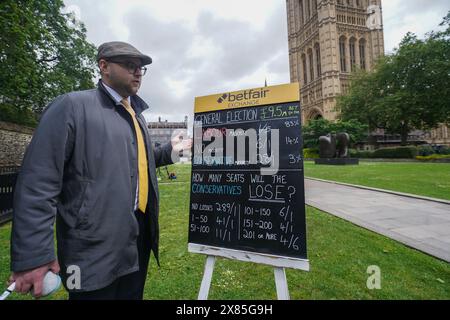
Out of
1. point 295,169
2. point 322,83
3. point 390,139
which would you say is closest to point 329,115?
point 322,83

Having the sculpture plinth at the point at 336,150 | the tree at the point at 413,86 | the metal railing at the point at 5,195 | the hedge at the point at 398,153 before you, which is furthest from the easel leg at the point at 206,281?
the tree at the point at 413,86

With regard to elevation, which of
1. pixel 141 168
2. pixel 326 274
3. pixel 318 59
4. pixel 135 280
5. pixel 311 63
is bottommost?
pixel 326 274

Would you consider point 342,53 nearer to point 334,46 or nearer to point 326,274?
point 334,46

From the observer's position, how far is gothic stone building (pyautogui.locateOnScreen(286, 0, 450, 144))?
59.8 metres

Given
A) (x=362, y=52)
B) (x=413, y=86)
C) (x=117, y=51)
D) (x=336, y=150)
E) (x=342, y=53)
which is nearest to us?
(x=117, y=51)

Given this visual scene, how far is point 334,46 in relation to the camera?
59844 mm

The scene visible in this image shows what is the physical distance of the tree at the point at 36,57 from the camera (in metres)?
9.03

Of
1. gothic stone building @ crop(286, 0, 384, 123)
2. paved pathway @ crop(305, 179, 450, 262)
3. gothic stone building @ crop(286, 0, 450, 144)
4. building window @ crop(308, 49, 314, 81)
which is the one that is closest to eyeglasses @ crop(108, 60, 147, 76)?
paved pathway @ crop(305, 179, 450, 262)

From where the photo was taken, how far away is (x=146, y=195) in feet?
6.75

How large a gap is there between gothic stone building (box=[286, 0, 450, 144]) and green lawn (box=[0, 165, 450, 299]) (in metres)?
57.9

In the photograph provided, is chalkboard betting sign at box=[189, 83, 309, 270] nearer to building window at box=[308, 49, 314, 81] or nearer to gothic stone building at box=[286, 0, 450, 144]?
gothic stone building at box=[286, 0, 450, 144]

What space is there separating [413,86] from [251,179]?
38.2 m

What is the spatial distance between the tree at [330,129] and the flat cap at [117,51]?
40969 mm

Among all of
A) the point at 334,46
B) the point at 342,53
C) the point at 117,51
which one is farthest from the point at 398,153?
the point at 342,53
